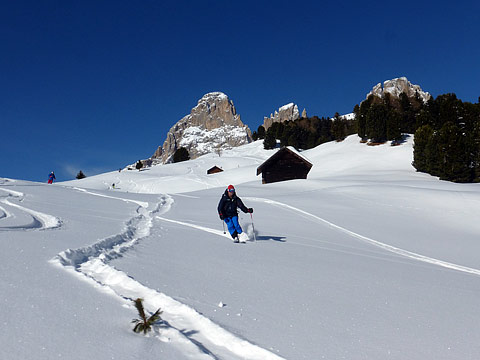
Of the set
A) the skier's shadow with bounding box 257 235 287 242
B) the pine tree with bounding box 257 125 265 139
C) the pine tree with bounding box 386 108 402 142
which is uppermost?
the pine tree with bounding box 257 125 265 139

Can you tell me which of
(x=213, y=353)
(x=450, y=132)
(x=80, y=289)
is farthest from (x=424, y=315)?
(x=450, y=132)

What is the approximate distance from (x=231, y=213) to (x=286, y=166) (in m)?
33.9

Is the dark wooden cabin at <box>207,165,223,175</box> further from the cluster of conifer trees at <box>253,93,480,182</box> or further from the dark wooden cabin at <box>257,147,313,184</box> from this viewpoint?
the dark wooden cabin at <box>257,147,313,184</box>

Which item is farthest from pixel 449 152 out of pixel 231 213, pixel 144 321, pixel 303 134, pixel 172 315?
pixel 303 134

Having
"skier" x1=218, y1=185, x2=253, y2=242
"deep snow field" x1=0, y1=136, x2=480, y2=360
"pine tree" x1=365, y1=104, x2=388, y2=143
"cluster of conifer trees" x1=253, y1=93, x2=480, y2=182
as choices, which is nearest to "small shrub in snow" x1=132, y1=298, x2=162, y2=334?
"deep snow field" x1=0, y1=136, x2=480, y2=360

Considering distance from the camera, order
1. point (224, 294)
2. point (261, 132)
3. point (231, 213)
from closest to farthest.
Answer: point (224, 294) < point (231, 213) < point (261, 132)

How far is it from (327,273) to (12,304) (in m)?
4.37

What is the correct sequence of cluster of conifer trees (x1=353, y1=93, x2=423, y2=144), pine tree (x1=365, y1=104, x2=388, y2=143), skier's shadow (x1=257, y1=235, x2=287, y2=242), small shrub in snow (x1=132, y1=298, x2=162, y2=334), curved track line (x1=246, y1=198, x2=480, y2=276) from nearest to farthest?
small shrub in snow (x1=132, y1=298, x2=162, y2=334)
curved track line (x1=246, y1=198, x2=480, y2=276)
skier's shadow (x1=257, y1=235, x2=287, y2=242)
cluster of conifer trees (x1=353, y1=93, x2=423, y2=144)
pine tree (x1=365, y1=104, x2=388, y2=143)

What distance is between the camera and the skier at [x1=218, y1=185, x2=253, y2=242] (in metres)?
8.72

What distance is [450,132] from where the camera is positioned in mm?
40938

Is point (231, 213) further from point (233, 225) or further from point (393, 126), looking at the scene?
point (393, 126)

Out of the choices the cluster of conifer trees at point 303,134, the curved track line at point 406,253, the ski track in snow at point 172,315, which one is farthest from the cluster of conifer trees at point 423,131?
the ski track in snow at point 172,315

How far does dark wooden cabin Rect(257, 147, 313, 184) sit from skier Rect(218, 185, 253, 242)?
32730 millimetres

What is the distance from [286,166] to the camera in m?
42.4
